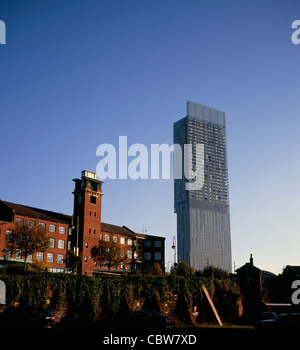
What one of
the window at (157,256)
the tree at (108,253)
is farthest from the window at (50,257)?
the window at (157,256)

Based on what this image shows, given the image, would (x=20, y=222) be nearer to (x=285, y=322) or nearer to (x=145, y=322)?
(x=145, y=322)

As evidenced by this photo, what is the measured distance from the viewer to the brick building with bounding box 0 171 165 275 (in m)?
67.9

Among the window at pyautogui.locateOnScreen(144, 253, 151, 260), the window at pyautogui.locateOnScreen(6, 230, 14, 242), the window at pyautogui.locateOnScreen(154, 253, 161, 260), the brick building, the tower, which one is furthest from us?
the window at pyautogui.locateOnScreen(154, 253, 161, 260)

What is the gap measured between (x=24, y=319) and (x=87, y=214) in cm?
5692

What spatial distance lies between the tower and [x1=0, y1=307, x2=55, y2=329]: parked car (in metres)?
52.5

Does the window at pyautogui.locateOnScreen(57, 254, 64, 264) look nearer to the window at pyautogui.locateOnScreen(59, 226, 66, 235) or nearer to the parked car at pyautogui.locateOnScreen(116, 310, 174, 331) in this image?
the window at pyautogui.locateOnScreen(59, 226, 66, 235)

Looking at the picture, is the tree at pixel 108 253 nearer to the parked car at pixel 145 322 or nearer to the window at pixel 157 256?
the window at pixel 157 256

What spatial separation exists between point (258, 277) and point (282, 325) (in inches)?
966

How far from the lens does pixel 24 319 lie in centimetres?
2294

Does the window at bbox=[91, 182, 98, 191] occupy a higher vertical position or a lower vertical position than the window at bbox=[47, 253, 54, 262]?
higher

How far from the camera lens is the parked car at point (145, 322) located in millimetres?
24531

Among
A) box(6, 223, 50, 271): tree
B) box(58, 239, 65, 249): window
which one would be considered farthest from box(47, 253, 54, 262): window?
box(6, 223, 50, 271): tree

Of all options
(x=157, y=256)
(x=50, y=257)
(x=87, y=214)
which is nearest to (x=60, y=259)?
(x=50, y=257)
